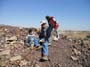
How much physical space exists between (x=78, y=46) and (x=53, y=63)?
2542 mm

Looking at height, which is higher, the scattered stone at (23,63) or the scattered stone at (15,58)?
the scattered stone at (15,58)

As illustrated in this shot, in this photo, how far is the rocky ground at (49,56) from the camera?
24.1ft

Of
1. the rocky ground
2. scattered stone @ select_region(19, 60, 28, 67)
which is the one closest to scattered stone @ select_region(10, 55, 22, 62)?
the rocky ground

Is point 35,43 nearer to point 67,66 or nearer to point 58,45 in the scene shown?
point 58,45

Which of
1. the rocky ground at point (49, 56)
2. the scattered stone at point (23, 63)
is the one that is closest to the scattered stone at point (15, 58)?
the rocky ground at point (49, 56)

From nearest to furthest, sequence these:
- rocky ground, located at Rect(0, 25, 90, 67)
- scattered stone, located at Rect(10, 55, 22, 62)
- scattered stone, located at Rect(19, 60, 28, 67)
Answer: scattered stone, located at Rect(19, 60, 28, 67) < rocky ground, located at Rect(0, 25, 90, 67) < scattered stone, located at Rect(10, 55, 22, 62)

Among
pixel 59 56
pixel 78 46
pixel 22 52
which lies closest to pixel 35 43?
pixel 22 52

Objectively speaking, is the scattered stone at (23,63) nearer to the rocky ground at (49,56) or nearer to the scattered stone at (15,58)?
the rocky ground at (49,56)

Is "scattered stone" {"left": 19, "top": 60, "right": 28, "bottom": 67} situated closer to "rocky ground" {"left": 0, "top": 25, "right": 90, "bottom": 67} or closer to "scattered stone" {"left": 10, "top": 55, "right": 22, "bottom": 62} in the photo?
"rocky ground" {"left": 0, "top": 25, "right": 90, "bottom": 67}

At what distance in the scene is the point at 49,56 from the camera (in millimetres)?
7934

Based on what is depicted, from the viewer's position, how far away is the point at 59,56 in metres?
8.00

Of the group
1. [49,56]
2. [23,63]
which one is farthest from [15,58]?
[49,56]

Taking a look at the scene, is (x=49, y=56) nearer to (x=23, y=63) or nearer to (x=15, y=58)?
(x=23, y=63)

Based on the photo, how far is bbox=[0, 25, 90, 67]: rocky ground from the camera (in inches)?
289
